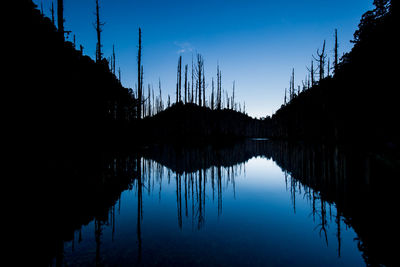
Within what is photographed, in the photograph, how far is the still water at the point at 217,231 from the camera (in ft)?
9.98

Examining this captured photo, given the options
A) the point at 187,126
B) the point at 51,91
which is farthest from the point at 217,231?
the point at 187,126

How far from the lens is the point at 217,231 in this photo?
402 centimetres

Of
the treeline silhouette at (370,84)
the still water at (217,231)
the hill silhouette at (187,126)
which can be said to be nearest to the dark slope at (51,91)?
the still water at (217,231)

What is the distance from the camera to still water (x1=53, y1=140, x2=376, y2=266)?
3040 mm

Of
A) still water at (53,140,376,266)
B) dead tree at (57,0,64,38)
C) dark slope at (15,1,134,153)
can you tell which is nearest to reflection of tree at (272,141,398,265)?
still water at (53,140,376,266)

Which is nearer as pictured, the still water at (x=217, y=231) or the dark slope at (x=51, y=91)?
the still water at (x=217, y=231)

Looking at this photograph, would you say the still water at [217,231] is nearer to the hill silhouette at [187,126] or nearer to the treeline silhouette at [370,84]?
the treeline silhouette at [370,84]

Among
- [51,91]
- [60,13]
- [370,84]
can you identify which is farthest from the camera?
[370,84]


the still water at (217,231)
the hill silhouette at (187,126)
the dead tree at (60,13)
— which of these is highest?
the dead tree at (60,13)

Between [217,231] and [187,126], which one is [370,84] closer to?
[217,231]

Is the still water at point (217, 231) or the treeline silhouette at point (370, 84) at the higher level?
the treeline silhouette at point (370, 84)

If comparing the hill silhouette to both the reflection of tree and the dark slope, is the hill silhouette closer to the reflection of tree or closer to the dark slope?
A: the dark slope

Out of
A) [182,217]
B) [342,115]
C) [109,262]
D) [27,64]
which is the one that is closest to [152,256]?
[109,262]

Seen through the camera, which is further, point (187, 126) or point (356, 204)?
point (187, 126)
